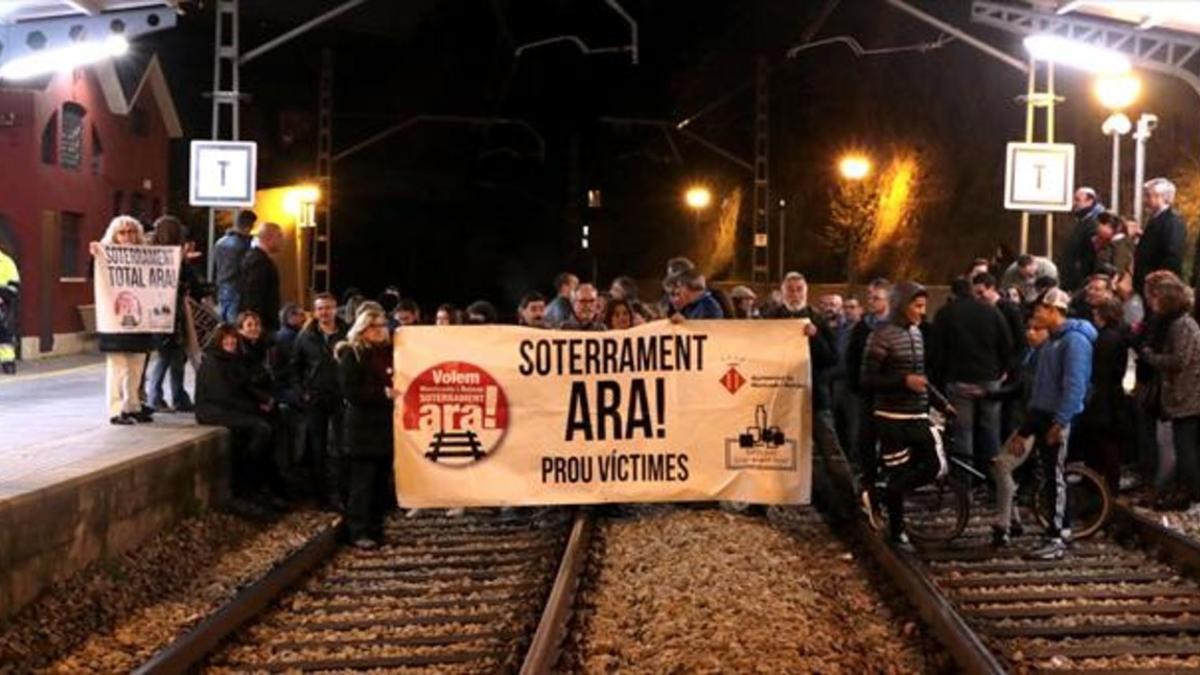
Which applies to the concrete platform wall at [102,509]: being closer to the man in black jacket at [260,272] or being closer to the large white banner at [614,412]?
the man in black jacket at [260,272]

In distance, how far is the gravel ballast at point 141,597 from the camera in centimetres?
763

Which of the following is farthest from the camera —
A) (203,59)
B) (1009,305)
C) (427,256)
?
(427,256)

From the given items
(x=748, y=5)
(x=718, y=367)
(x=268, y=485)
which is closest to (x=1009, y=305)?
(x=718, y=367)

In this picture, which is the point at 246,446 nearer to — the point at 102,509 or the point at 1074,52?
the point at 102,509

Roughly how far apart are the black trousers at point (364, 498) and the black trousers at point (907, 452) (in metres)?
3.89

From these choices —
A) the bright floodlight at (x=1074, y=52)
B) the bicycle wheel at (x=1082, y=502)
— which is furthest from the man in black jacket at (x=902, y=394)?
the bright floodlight at (x=1074, y=52)

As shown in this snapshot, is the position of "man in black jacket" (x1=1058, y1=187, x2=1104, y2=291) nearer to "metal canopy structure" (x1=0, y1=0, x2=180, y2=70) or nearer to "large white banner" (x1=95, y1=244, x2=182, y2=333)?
"large white banner" (x1=95, y1=244, x2=182, y2=333)

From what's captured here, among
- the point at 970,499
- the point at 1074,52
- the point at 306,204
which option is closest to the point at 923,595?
the point at 970,499

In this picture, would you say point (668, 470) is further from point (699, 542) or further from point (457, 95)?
point (457, 95)

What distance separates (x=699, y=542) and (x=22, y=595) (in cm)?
482

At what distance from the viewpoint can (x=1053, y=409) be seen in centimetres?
957

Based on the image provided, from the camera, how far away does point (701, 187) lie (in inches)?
2040

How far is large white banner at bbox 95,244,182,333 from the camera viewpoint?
12.1 metres

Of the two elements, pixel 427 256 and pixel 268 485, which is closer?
pixel 268 485
